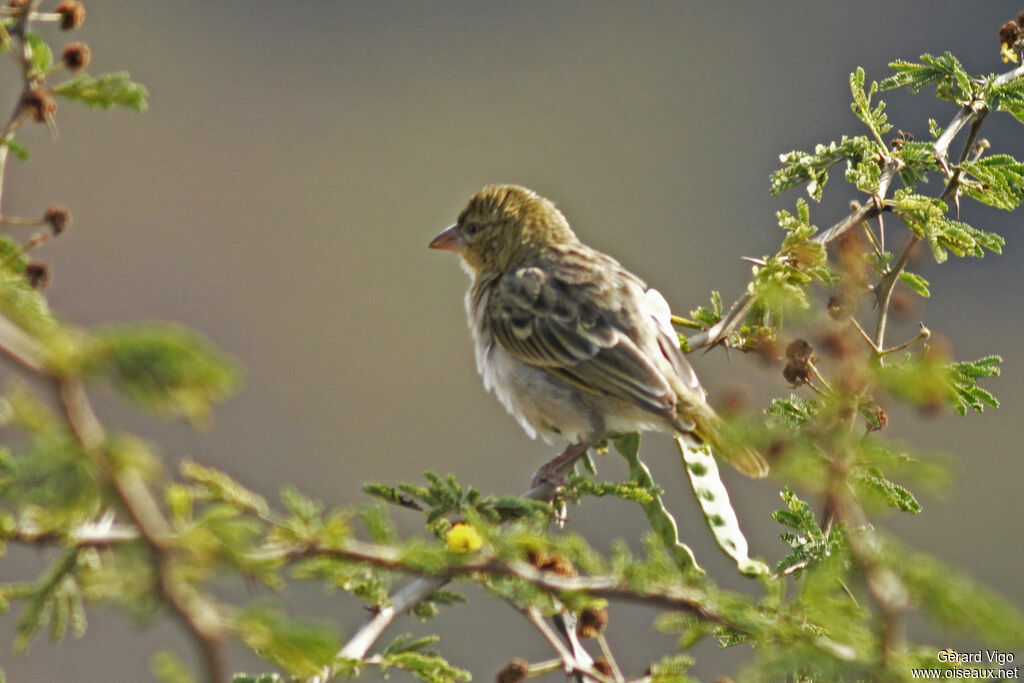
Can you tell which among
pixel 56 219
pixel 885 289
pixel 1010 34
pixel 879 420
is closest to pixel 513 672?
pixel 56 219

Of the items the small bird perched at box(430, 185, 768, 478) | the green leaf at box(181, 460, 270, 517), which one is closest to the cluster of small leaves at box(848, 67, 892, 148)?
the small bird perched at box(430, 185, 768, 478)

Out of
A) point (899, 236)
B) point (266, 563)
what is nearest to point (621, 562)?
point (266, 563)

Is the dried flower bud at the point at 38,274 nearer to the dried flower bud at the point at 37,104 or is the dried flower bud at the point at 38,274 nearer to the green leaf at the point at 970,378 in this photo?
the dried flower bud at the point at 37,104

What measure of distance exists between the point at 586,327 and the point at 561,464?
611 mm

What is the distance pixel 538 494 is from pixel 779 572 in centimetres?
70

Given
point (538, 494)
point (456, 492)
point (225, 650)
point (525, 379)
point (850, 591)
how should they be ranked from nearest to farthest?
point (225, 650), point (850, 591), point (456, 492), point (538, 494), point (525, 379)

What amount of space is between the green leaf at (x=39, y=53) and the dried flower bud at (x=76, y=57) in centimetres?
4

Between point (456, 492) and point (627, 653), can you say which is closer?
point (456, 492)

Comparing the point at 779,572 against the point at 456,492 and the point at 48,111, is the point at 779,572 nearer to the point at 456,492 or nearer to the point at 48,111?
the point at 456,492

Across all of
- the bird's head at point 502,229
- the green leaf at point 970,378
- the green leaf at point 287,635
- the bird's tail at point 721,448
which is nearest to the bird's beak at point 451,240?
the bird's head at point 502,229

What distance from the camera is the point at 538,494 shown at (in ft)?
10.5

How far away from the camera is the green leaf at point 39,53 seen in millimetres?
2332

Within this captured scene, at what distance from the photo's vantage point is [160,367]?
3.65ft

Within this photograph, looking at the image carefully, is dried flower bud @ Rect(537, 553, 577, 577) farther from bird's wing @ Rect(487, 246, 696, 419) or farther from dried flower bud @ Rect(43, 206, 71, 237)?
bird's wing @ Rect(487, 246, 696, 419)
